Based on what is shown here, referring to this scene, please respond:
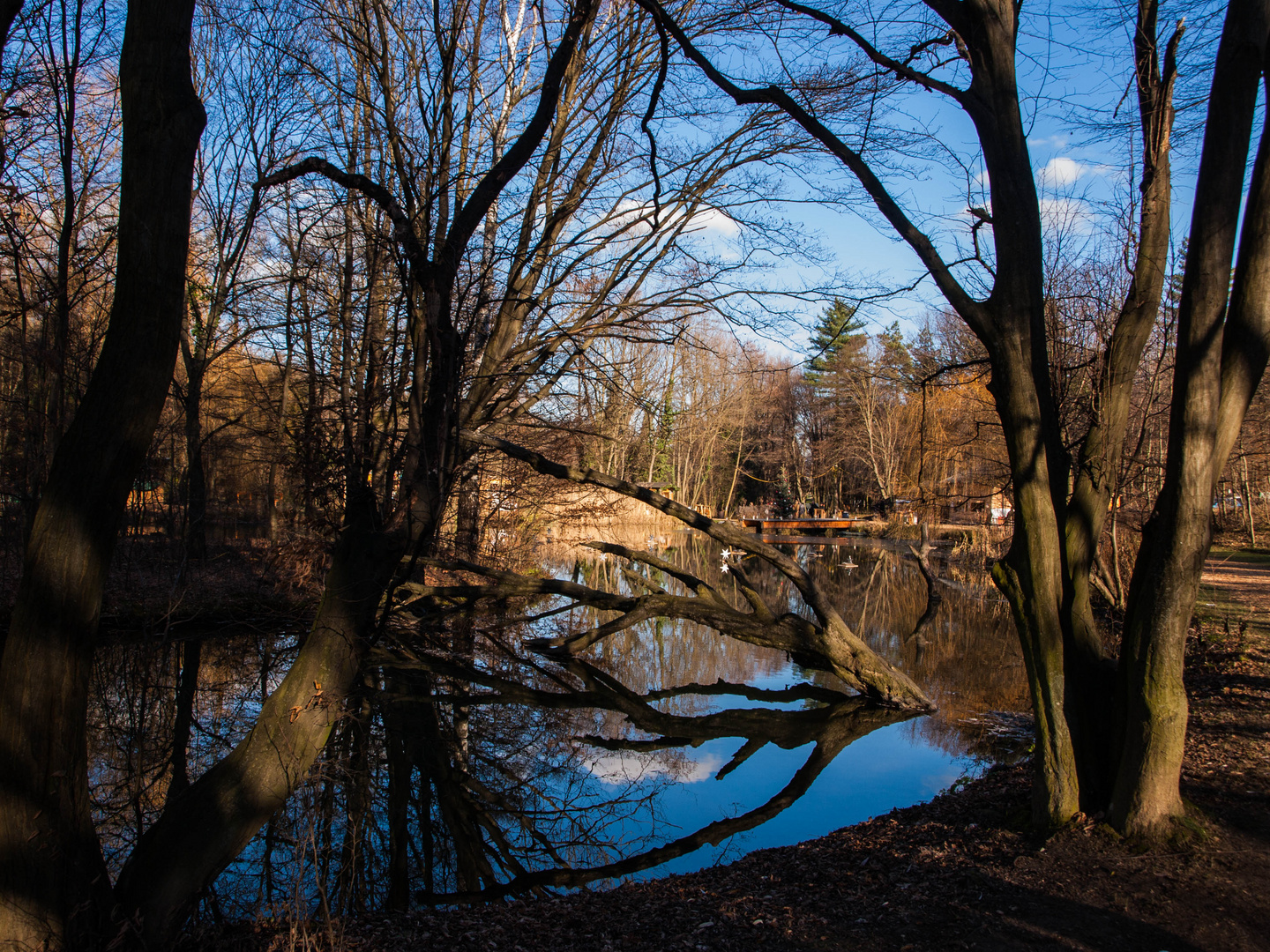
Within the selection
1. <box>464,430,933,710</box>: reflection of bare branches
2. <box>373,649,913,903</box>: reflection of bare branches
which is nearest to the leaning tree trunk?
<box>373,649,913,903</box>: reflection of bare branches

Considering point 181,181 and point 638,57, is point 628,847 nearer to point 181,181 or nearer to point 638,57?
point 181,181

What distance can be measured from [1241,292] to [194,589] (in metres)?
13.7

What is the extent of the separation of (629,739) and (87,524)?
19.2ft

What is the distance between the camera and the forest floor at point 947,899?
328cm

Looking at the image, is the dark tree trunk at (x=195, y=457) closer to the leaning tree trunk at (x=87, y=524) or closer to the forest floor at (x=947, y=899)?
the leaning tree trunk at (x=87, y=524)

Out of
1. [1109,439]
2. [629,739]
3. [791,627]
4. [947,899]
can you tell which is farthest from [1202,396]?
[629,739]

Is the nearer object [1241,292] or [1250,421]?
[1241,292]

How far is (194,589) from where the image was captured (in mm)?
12539

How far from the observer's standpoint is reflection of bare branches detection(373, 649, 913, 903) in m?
5.15

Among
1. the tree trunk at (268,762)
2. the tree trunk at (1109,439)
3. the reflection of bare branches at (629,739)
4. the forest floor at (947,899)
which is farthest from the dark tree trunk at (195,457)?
the tree trunk at (1109,439)

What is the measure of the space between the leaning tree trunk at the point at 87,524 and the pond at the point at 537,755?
2.99 ft

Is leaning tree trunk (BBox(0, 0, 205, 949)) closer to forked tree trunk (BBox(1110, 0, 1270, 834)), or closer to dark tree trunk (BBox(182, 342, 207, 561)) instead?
forked tree trunk (BBox(1110, 0, 1270, 834))

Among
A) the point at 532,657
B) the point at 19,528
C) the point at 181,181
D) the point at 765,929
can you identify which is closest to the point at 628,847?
the point at 765,929

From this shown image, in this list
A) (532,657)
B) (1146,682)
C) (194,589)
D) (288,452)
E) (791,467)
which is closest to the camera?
(1146,682)
